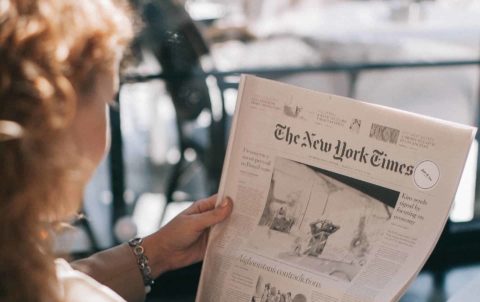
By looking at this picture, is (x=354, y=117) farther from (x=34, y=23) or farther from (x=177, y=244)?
(x=34, y=23)

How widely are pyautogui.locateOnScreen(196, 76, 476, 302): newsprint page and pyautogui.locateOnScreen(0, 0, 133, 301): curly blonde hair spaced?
307 millimetres

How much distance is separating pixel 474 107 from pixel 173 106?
3.09 ft

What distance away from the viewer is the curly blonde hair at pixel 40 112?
0.55 m

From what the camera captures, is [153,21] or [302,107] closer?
[302,107]

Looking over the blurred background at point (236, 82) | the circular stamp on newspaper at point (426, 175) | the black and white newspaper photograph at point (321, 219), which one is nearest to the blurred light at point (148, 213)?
the blurred background at point (236, 82)

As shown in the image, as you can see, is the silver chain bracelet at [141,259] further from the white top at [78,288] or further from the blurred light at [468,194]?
the blurred light at [468,194]

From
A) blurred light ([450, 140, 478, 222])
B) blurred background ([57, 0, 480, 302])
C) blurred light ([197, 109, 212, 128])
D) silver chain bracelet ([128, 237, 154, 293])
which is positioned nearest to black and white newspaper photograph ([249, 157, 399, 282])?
silver chain bracelet ([128, 237, 154, 293])

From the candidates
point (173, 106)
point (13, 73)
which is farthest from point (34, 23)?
point (173, 106)

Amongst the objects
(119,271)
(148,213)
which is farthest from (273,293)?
(148,213)

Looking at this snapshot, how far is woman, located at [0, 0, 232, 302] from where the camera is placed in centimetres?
55

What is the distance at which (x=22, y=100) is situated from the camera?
55cm

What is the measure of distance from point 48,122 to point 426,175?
0.43 m

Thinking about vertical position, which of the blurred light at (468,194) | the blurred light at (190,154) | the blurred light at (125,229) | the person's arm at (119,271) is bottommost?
the blurred light at (125,229)

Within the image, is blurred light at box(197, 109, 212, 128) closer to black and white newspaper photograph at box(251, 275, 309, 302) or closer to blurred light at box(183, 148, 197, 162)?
blurred light at box(183, 148, 197, 162)
